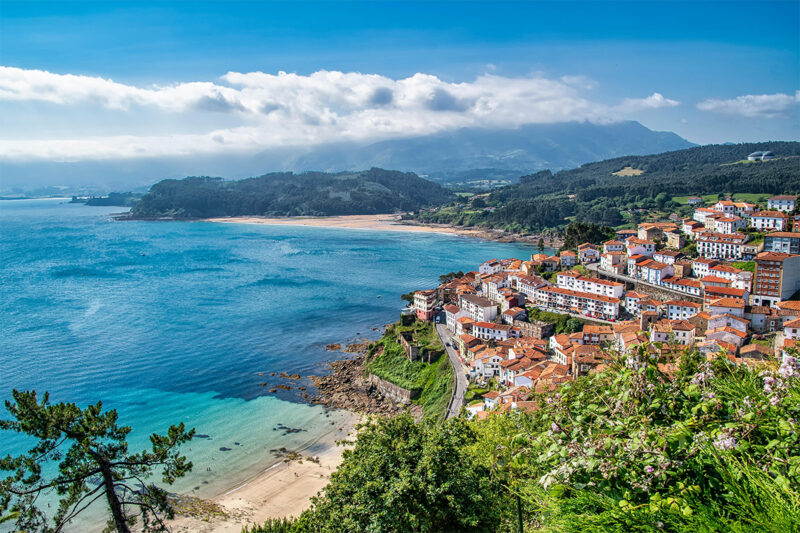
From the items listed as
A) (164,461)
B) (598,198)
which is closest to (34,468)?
(164,461)

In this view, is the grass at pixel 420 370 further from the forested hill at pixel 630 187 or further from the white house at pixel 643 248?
the forested hill at pixel 630 187

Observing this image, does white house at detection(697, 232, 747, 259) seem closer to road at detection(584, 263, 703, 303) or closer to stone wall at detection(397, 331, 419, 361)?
road at detection(584, 263, 703, 303)

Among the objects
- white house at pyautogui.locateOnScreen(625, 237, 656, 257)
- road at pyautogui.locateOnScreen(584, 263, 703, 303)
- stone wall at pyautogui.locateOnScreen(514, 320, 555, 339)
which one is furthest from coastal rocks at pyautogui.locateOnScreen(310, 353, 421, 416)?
white house at pyautogui.locateOnScreen(625, 237, 656, 257)

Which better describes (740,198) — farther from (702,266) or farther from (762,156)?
(702,266)

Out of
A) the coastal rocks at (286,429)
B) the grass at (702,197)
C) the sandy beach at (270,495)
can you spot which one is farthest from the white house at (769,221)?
the coastal rocks at (286,429)

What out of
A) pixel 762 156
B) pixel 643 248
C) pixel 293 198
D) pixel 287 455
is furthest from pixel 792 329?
pixel 293 198
